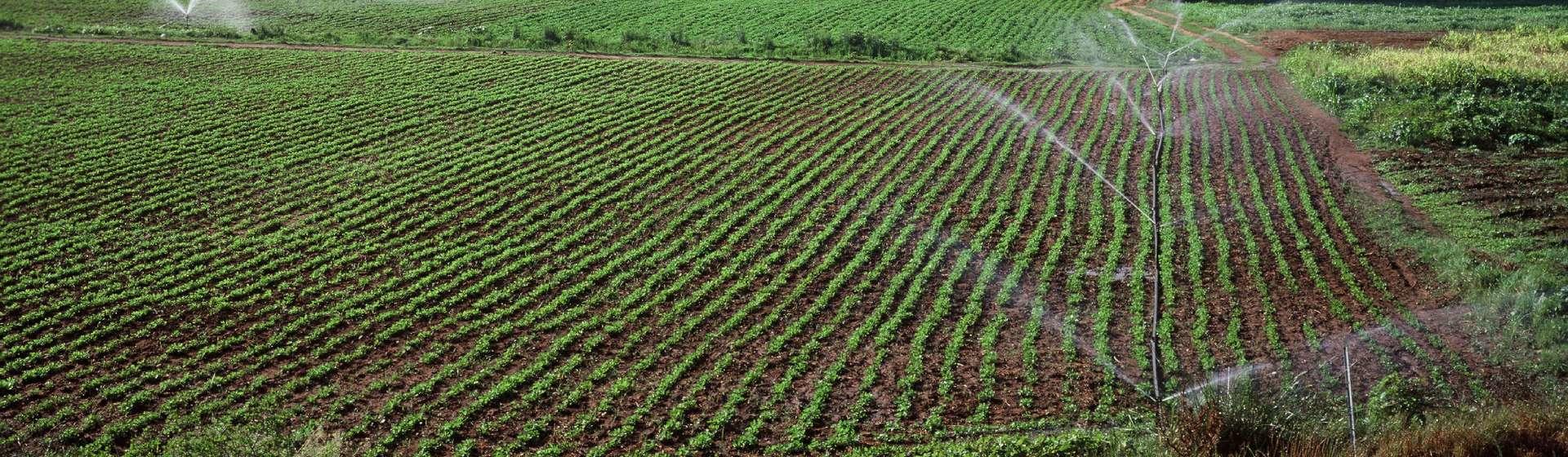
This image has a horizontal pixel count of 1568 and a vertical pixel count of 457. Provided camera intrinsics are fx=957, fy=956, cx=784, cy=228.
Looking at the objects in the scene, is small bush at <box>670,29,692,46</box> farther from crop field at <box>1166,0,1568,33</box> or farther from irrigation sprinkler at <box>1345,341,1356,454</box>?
irrigation sprinkler at <box>1345,341,1356,454</box>

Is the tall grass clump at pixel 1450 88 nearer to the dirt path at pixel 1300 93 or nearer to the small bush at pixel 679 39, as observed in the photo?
the dirt path at pixel 1300 93

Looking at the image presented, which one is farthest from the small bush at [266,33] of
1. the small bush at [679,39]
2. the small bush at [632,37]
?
the small bush at [679,39]

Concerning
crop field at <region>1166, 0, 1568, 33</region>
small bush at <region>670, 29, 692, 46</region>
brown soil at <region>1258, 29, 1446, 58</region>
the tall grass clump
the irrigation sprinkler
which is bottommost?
the irrigation sprinkler

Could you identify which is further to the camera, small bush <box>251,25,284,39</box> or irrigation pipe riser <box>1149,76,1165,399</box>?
small bush <box>251,25,284,39</box>

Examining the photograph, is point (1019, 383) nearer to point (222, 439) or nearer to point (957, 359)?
point (957, 359)

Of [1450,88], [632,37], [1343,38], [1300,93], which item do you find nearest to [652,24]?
[632,37]

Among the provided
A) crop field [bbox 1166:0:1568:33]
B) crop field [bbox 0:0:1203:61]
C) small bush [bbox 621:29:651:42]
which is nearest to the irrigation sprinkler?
crop field [bbox 0:0:1203:61]
